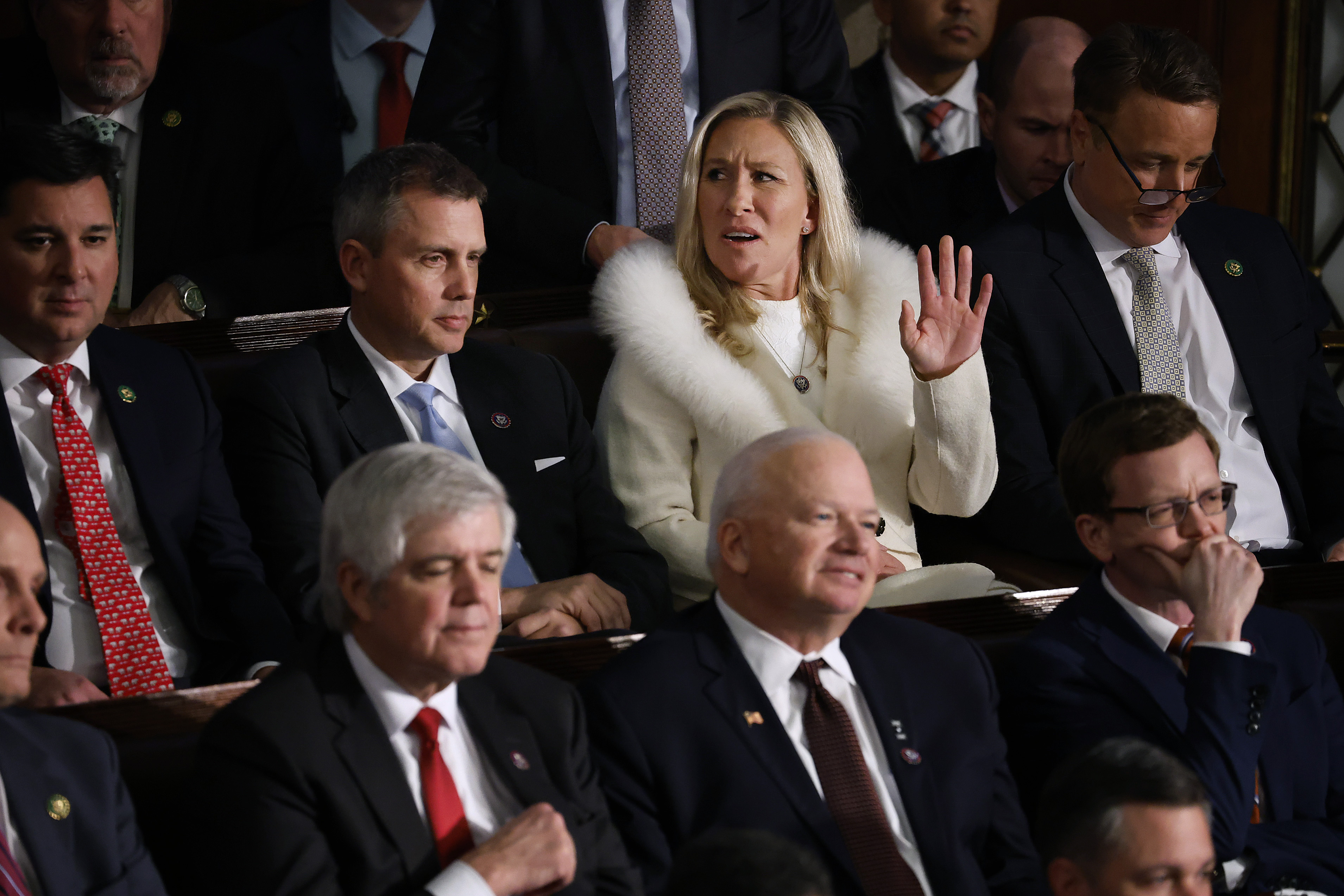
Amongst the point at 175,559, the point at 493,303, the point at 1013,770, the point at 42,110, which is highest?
the point at 42,110

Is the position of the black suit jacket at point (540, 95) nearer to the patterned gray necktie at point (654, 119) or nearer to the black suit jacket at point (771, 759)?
the patterned gray necktie at point (654, 119)

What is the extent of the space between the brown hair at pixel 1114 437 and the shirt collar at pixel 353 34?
6.42ft

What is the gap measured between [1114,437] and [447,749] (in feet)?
3.10

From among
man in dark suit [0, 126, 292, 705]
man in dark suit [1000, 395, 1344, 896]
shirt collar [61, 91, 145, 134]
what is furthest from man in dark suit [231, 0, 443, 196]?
man in dark suit [1000, 395, 1344, 896]

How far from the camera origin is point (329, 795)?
4.80 ft

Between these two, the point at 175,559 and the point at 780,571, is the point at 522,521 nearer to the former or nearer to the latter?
the point at 175,559

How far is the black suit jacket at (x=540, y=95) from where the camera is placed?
2.99 metres

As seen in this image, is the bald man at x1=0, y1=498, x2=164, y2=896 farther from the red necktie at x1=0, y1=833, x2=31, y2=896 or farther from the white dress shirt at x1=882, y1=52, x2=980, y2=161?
the white dress shirt at x1=882, y1=52, x2=980, y2=161

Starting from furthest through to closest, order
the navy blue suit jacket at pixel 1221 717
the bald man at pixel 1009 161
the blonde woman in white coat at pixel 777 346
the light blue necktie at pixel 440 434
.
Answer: the bald man at pixel 1009 161
the blonde woman in white coat at pixel 777 346
the light blue necktie at pixel 440 434
the navy blue suit jacket at pixel 1221 717

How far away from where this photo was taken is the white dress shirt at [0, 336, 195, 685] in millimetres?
2068

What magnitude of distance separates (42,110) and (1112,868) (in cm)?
230

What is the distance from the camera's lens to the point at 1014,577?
96.3 inches

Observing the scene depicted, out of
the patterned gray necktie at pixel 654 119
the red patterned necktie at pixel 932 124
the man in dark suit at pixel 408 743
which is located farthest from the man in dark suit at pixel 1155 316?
the man in dark suit at pixel 408 743

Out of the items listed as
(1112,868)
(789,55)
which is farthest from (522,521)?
(789,55)
